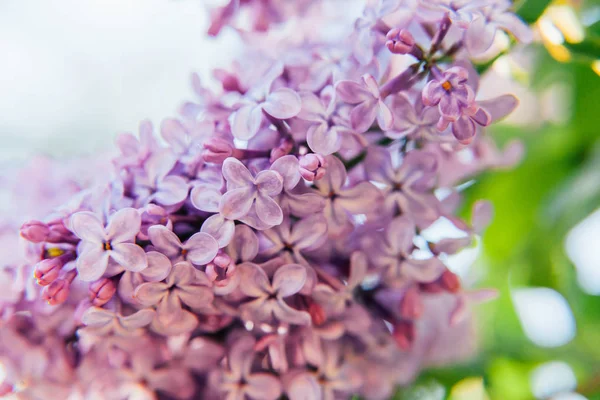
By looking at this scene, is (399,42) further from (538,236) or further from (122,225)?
(538,236)

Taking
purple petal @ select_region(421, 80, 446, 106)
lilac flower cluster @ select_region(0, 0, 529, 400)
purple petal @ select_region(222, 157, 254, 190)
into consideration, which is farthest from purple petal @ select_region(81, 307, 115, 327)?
purple petal @ select_region(421, 80, 446, 106)

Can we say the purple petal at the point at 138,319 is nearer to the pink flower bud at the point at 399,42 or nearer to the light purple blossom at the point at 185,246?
the light purple blossom at the point at 185,246

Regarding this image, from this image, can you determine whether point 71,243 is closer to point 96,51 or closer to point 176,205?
point 176,205

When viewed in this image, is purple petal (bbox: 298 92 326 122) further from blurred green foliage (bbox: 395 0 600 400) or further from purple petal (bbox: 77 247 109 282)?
blurred green foliage (bbox: 395 0 600 400)

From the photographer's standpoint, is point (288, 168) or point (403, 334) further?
point (403, 334)

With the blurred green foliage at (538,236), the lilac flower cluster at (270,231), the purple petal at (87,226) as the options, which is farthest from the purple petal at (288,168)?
the blurred green foliage at (538,236)

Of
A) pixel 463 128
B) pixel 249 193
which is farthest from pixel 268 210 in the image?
pixel 463 128

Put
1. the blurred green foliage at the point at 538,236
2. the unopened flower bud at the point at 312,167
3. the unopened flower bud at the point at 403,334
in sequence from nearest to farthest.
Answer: the unopened flower bud at the point at 312,167
the unopened flower bud at the point at 403,334
the blurred green foliage at the point at 538,236
